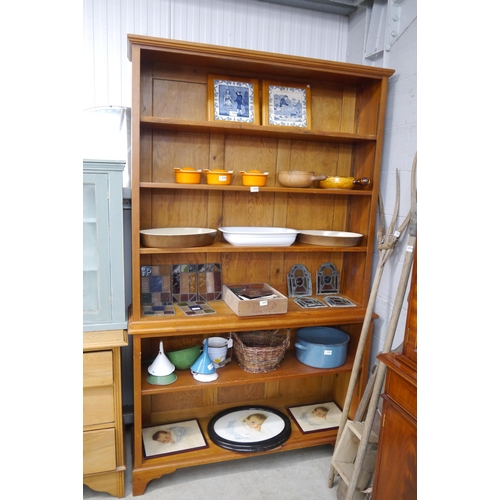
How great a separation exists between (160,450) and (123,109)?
72.0 inches

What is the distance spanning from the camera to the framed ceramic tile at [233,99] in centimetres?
211

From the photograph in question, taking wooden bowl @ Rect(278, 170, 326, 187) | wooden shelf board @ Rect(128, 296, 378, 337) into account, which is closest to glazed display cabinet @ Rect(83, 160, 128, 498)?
wooden shelf board @ Rect(128, 296, 378, 337)

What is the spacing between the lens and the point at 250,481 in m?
2.12

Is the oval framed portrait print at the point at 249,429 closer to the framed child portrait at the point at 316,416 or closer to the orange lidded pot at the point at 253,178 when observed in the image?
the framed child portrait at the point at 316,416

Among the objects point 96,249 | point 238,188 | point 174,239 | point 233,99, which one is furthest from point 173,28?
point 96,249

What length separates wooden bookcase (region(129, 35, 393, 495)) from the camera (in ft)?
6.44

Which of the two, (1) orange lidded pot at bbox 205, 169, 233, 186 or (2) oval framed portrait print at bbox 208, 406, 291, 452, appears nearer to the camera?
(1) orange lidded pot at bbox 205, 169, 233, 186

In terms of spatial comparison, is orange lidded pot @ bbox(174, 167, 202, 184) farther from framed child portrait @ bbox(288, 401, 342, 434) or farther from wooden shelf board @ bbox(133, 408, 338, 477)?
framed child portrait @ bbox(288, 401, 342, 434)

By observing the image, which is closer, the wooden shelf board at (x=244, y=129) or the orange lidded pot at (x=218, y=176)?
the wooden shelf board at (x=244, y=129)

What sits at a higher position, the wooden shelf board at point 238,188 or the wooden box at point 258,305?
the wooden shelf board at point 238,188

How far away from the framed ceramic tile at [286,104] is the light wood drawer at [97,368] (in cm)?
143

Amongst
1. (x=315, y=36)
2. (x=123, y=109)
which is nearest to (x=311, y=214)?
(x=315, y=36)

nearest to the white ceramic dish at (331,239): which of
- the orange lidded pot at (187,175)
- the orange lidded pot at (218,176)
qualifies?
the orange lidded pot at (218,176)

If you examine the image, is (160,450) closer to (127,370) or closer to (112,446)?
(112,446)
